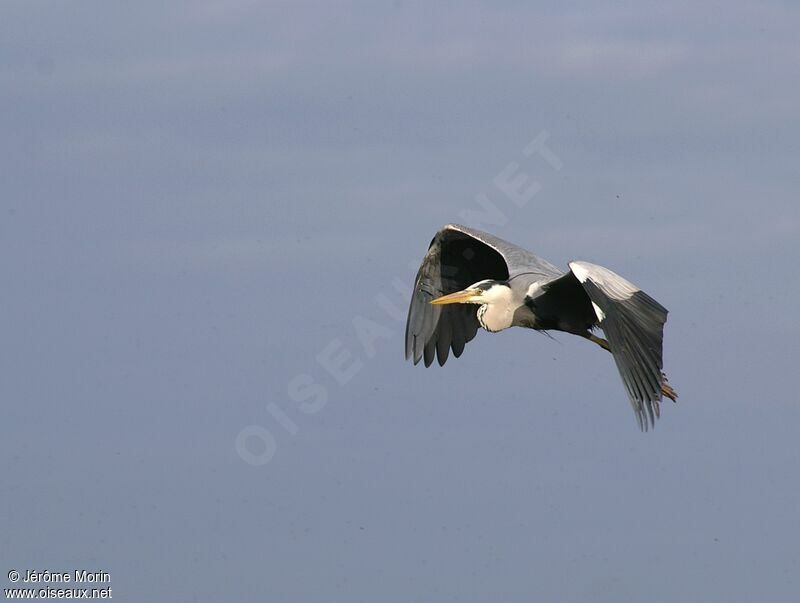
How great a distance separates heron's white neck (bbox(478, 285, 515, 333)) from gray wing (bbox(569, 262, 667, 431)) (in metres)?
2.35

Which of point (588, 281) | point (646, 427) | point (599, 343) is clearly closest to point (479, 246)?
point (599, 343)

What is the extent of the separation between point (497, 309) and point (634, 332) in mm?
Answer: 3536

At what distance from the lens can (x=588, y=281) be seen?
1495 cm

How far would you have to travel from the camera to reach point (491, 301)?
1764cm

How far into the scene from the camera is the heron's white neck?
17578 millimetres

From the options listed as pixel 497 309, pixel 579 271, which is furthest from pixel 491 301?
pixel 579 271

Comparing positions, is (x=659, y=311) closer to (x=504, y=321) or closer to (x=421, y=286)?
(x=504, y=321)

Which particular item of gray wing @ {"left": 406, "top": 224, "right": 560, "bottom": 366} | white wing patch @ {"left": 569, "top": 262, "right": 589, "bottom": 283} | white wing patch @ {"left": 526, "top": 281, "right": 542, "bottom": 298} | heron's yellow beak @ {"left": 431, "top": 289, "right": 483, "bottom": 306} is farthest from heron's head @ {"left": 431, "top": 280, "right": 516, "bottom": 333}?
white wing patch @ {"left": 569, "top": 262, "right": 589, "bottom": 283}

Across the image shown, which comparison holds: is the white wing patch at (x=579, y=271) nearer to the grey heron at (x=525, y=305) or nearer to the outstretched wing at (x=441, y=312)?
the grey heron at (x=525, y=305)

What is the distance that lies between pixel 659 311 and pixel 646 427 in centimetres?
178

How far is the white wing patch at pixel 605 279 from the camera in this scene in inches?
589

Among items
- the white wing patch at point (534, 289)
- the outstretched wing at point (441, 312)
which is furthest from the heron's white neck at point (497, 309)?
the outstretched wing at point (441, 312)

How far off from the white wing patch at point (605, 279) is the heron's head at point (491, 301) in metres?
2.12

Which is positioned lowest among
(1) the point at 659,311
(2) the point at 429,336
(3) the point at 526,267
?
(2) the point at 429,336
